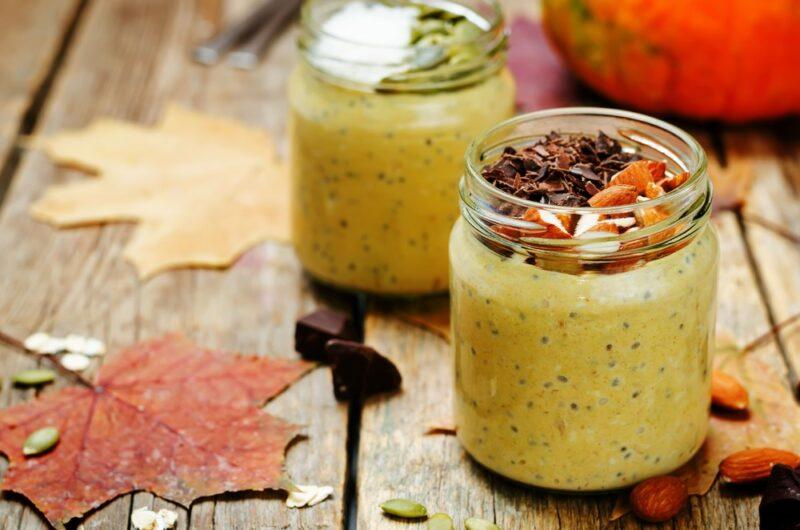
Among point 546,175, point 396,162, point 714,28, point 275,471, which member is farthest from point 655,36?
point 275,471

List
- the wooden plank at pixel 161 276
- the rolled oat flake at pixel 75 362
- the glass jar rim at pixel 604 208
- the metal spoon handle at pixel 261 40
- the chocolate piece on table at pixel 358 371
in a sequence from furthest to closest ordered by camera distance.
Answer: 1. the metal spoon handle at pixel 261 40
2. the rolled oat flake at pixel 75 362
3. the chocolate piece on table at pixel 358 371
4. the wooden plank at pixel 161 276
5. the glass jar rim at pixel 604 208

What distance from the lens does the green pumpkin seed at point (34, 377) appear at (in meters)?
1.62

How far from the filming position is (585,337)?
1254mm

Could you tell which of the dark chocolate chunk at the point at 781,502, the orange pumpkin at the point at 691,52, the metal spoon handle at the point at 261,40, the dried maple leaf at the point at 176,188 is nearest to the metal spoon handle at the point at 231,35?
the metal spoon handle at the point at 261,40

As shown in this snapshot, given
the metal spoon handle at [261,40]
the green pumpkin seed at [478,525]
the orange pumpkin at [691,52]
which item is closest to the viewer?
the green pumpkin seed at [478,525]

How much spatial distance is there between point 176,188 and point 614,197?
1059 millimetres

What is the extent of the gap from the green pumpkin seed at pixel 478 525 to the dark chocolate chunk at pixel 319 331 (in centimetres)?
40

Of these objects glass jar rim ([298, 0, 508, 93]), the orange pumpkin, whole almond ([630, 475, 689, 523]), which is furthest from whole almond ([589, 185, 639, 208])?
the orange pumpkin

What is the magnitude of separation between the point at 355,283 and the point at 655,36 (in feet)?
2.60

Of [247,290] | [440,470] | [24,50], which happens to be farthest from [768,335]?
[24,50]

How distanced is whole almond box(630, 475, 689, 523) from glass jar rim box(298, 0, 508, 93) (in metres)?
0.65

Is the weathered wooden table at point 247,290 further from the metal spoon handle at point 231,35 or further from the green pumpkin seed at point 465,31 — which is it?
the green pumpkin seed at point 465,31

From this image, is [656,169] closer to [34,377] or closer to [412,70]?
[412,70]

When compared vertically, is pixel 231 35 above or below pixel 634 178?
below
